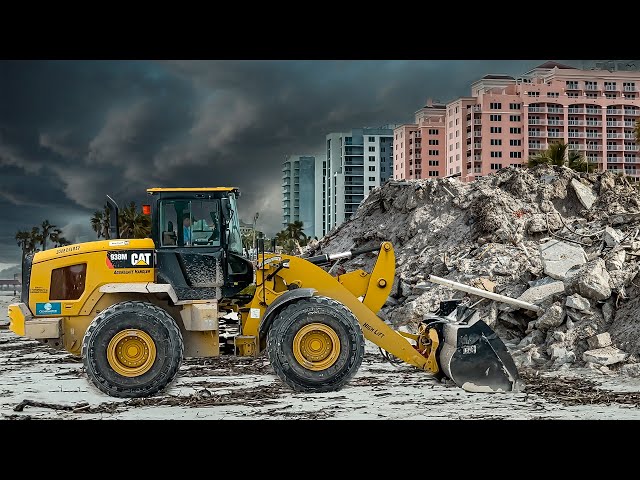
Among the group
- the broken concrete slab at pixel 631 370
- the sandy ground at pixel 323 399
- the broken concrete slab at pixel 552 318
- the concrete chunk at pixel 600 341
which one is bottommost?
the sandy ground at pixel 323 399

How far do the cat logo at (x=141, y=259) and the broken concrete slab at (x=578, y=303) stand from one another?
602cm

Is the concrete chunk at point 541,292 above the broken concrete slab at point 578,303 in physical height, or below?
above

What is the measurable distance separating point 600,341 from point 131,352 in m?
6.16

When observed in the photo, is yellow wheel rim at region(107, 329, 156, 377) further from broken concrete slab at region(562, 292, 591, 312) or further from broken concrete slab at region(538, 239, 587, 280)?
broken concrete slab at region(538, 239, 587, 280)

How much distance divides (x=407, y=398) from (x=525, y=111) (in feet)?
172

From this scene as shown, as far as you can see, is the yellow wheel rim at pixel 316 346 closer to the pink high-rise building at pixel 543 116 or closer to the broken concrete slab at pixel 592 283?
the broken concrete slab at pixel 592 283

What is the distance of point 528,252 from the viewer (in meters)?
15.9

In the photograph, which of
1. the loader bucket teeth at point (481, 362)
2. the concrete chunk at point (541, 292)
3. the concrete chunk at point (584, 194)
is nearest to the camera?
the loader bucket teeth at point (481, 362)

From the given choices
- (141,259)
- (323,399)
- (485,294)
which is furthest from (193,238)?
(485,294)

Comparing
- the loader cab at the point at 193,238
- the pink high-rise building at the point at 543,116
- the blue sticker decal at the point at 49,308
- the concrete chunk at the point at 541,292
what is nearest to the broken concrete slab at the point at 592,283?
the concrete chunk at the point at 541,292

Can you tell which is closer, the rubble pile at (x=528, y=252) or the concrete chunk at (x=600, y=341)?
the concrete chunk at (x=600, y=341)

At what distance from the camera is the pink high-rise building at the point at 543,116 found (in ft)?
189

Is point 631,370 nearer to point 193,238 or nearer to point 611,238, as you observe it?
point 611,238
